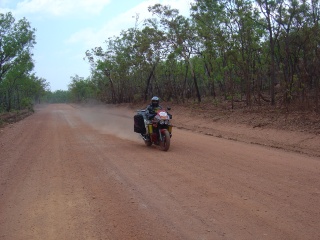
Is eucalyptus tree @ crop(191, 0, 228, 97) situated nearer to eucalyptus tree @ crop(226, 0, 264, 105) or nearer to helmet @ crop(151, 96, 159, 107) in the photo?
eucalyptus tree @ crop(226, 0, 264, 105)

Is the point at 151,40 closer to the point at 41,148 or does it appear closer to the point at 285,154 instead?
the point at 41,148

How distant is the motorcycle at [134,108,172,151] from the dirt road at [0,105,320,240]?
0.79 metres

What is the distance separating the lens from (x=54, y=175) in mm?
7359

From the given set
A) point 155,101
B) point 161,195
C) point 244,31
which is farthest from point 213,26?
point 161,195

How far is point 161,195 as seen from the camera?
5.70m

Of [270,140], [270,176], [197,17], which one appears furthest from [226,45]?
[270,176]

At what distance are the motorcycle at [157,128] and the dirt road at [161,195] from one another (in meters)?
0.79

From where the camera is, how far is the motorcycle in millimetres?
10398

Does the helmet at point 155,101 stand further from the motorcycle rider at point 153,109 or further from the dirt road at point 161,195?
the dirt road at point 161,195

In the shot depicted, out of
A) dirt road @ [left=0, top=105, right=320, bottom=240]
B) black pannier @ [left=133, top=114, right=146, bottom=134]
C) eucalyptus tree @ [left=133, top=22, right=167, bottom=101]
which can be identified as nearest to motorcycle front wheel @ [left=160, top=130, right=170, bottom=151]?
dirt road @ [left=0, top=105, right=320, bottom=240]

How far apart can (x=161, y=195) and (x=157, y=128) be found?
5.23m

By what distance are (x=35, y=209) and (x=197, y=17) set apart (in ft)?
69.0

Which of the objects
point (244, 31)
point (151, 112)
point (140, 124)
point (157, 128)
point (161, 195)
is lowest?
point (161, 195)

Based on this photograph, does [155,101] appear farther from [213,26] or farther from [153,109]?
[213,26]
